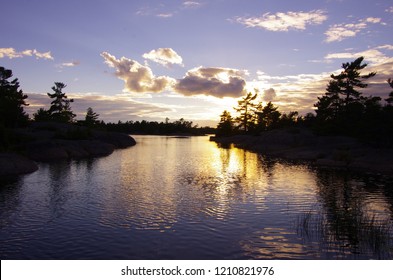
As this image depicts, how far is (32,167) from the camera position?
1570 inches

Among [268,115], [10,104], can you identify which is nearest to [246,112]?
[268,115]

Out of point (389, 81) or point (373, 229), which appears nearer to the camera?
point (373, 229)

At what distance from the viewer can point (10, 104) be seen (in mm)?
61719

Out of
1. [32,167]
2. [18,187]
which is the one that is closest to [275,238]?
[18,187]

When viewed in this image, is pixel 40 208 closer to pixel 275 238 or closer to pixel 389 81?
pixel 275 238

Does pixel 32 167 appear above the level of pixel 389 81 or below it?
below

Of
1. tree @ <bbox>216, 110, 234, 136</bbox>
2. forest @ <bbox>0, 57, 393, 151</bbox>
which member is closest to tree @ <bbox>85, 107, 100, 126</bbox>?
forest @ <bbox>0, 57, 393, 151</bbox>

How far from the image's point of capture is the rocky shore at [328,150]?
4662 cm

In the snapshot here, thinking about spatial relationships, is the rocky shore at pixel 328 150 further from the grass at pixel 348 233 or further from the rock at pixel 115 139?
the rock at pixel 115 139

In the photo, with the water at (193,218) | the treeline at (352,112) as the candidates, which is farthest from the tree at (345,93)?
the water at (193,218)

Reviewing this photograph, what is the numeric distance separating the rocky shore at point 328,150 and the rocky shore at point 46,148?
38.3m

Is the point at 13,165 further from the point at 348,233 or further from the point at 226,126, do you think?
the point at 226,126

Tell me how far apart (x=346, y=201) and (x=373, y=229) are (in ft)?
28.1
